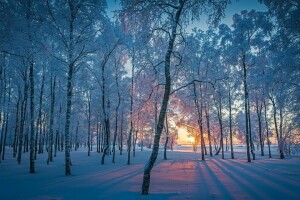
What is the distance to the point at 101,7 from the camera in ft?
48.8

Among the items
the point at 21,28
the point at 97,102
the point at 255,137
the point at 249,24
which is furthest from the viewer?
the point at 255,137

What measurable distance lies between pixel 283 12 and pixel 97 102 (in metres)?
28.7

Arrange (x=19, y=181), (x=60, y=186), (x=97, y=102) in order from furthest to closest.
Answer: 1. (x=97, y=102)
2. (x=19, y=181)
3. (x=60, y=186)

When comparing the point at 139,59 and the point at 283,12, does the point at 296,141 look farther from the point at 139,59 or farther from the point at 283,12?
the point at 139,59

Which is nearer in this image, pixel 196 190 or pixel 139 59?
pixel 196 190

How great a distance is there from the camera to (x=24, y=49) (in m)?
15.0

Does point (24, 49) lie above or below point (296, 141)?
above

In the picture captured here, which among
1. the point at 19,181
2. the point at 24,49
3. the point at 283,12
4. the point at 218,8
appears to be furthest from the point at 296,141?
the point at 24,49

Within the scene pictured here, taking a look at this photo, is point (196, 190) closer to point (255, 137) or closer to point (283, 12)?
point (283, 12)

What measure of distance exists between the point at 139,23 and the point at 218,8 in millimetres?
3578

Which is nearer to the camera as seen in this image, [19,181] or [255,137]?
[19,181]

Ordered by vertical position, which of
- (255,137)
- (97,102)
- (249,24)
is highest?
(249,24)

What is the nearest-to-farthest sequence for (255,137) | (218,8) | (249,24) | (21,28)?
(218,8) → (21,28) → (249,24) → (255,137)

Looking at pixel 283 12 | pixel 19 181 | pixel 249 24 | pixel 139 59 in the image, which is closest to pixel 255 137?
pixel 249 24
